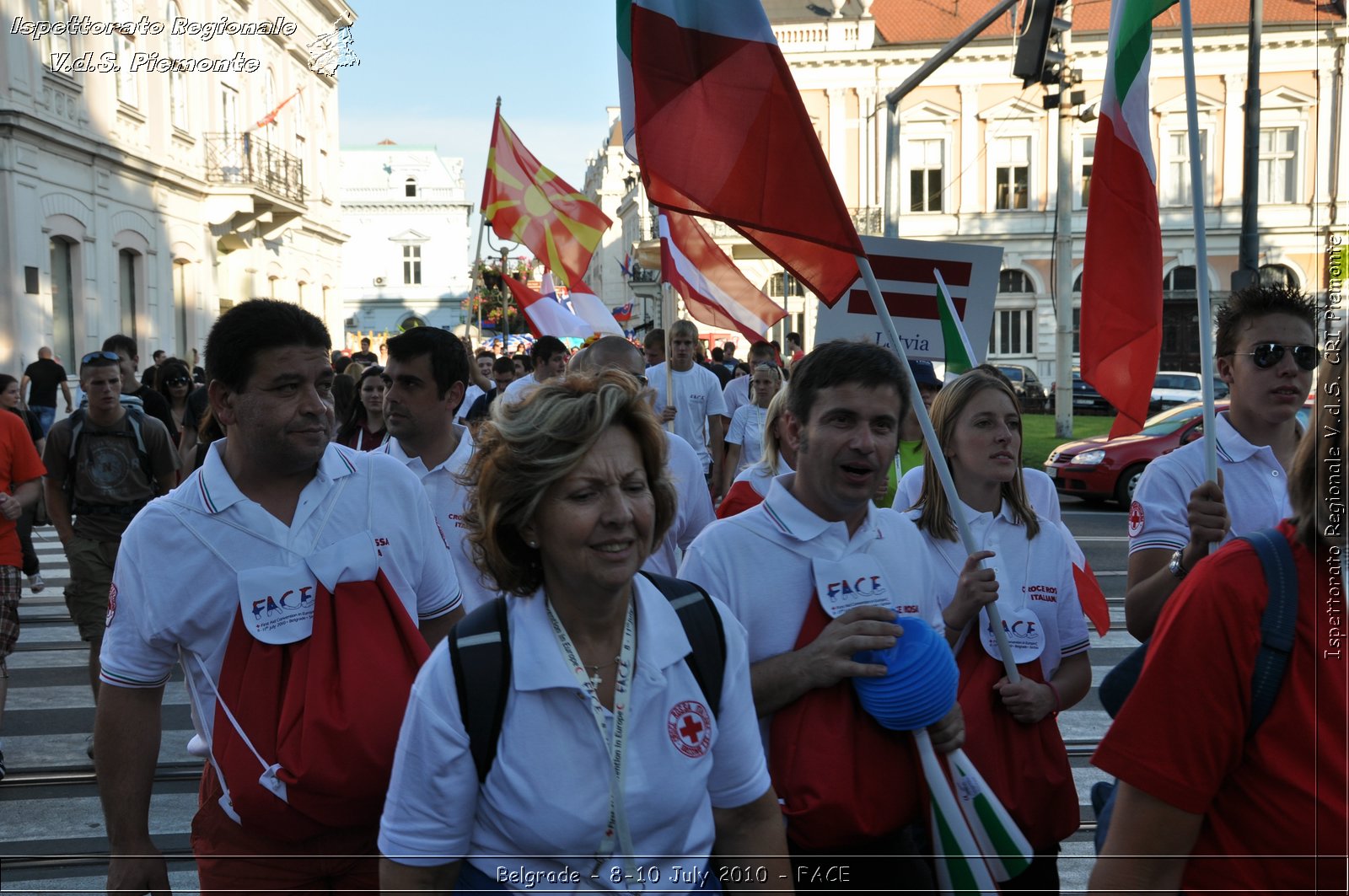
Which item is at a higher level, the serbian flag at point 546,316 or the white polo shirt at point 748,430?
the serbian flag at point 546,316

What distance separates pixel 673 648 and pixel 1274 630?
1.02 m

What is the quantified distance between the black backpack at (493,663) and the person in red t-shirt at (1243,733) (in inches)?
28.5

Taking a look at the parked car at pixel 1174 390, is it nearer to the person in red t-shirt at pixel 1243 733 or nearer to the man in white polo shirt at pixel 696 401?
the man in white polo shirt at pixel 696 401

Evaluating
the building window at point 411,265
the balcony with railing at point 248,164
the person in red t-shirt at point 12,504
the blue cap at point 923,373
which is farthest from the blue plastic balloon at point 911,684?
the building window at point 411,265

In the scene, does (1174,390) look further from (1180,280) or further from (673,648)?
(673,648)

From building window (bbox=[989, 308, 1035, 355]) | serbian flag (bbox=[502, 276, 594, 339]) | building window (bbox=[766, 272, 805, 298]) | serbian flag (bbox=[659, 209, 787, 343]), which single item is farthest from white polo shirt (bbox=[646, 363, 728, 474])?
building window (bbox=[989, 308, 1035, 355])

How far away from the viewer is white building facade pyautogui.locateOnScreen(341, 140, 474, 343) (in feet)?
245

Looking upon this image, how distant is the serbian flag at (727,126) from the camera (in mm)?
3174

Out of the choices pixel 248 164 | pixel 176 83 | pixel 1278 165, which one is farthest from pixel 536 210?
pixel 1278 165

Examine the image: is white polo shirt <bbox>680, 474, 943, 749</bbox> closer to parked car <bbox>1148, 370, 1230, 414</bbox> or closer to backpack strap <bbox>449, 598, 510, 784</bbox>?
backpack strap <bbox>449, 598, 510, 784</bbox>

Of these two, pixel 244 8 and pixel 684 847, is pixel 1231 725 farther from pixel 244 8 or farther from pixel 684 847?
pixel 244 8

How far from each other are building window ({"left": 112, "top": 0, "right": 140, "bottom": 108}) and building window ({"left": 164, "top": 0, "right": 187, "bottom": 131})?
1682 millimetres

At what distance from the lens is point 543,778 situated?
2.13 meters

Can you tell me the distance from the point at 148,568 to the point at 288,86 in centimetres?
3484
